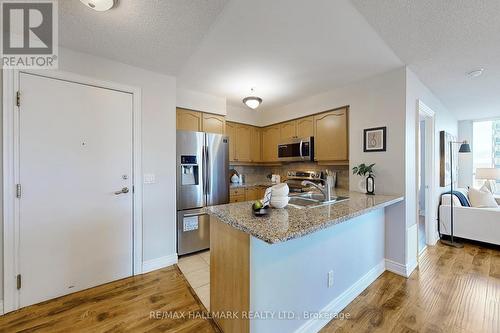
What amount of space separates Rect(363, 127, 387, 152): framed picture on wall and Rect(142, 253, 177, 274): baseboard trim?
9.47ft

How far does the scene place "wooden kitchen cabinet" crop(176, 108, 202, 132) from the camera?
3.16 metres

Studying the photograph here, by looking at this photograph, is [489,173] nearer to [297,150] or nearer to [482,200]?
[482,200]

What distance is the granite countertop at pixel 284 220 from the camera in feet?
3.53

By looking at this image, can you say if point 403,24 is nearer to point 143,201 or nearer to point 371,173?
point 371,173

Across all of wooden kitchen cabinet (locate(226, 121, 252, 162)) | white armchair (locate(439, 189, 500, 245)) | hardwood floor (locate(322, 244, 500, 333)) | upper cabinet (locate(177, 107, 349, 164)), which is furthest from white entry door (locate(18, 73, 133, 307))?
white armchair (locate(439, 189, 500, 245))

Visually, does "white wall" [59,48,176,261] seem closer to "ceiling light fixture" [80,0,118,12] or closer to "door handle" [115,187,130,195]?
"door handle" [115,187,130,195]

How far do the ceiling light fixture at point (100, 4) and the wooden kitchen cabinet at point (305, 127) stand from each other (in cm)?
296

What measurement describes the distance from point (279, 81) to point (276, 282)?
2502mm

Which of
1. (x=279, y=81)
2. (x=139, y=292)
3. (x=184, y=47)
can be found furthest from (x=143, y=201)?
(x=279, y=81)

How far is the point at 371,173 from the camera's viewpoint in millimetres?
2645

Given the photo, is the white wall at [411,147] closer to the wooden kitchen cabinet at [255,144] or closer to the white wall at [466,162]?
the wooden kitchen cabinet at [255,144]

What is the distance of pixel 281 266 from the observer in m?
1.36

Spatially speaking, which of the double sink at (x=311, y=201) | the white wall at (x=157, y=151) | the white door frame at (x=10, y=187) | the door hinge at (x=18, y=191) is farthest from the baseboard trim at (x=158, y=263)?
the double sink at (x=311, y=201)

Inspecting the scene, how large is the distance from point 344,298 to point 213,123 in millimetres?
2901
